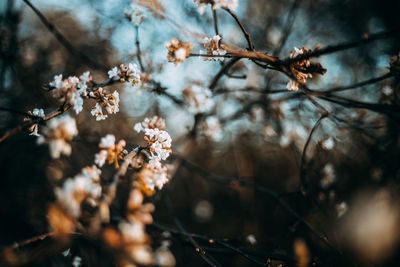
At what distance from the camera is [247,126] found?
5328 millimetres

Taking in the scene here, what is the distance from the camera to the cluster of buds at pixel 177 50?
1320mm

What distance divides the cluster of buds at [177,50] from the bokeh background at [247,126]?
24.7 inches

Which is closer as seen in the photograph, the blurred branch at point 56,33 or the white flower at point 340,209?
the blurred branch at point 56,33

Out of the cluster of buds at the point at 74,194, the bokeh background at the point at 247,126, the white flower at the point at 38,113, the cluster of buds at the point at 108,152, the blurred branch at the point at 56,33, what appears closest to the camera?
the cluster of buds at the point at 74,194

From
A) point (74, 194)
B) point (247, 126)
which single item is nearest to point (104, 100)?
point (74, 194)

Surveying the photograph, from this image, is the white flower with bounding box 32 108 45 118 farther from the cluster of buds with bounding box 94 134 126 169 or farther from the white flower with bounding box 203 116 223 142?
the white flower with bounding box 203 116 223 142

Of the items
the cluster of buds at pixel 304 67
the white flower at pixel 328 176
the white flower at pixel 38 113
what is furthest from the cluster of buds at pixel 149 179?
the white flower at pixel 328 176

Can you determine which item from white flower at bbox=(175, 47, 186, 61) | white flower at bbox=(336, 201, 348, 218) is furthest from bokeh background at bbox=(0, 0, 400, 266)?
white flower at bbox=(175, 47, 186, 61)

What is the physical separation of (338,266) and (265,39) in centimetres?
436

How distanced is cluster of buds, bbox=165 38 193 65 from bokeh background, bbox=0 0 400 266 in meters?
0.63

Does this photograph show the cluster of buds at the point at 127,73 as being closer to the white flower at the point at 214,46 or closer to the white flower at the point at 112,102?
the white flower at the point at 112,102

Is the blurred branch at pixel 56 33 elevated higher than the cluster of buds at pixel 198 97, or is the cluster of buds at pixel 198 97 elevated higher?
the blurred branch at pixel 56 33

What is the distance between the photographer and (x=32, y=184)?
346cm

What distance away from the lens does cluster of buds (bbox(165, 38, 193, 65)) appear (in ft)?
4.33
